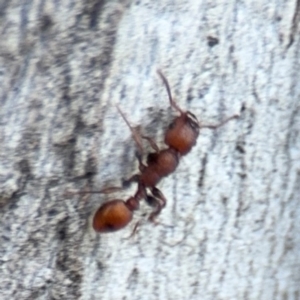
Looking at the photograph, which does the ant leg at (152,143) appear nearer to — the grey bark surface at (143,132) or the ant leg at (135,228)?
the grey bark surface at (143,132)

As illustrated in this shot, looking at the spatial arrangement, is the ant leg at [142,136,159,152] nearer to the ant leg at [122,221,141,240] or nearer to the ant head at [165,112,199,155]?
the ant head at [165,112,199,155]

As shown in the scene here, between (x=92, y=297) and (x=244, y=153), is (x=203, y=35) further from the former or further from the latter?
(x=92, y=297)

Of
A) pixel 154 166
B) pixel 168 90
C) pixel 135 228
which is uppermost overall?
pixel 168 90

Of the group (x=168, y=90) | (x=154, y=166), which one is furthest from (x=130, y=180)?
(x=168, y=90)

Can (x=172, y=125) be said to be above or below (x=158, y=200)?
above

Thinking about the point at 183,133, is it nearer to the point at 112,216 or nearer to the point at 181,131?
the point at 181,131
